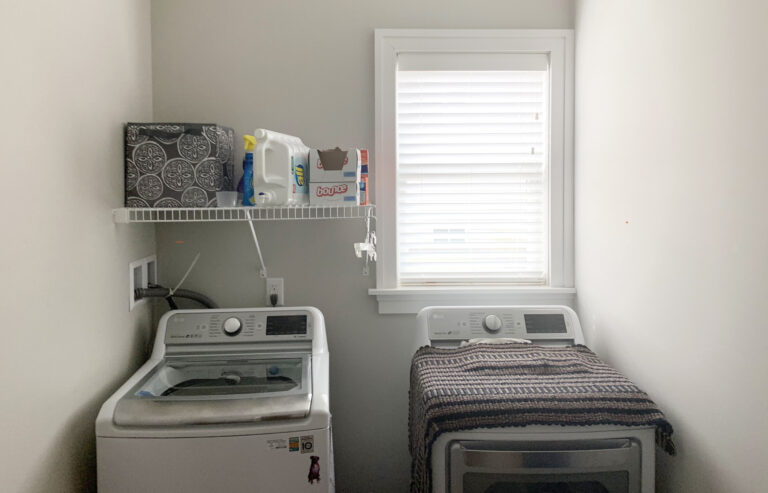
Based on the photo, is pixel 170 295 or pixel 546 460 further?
pixel 170 295

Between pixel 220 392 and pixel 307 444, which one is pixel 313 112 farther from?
pixel 307 444

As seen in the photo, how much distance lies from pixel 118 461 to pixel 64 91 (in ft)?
3.21

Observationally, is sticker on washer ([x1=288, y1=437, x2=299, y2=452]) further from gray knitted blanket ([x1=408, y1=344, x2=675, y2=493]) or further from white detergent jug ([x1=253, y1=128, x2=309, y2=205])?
white detergent jug ([x1=253, y1=128, x2=309, y2=205])

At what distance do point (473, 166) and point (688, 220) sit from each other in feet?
3.33

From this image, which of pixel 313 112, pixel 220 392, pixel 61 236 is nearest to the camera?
pixel 61 236

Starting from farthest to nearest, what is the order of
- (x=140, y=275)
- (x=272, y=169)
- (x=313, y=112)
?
(x=313, y=112), (x=140, y=275), (x=272, y=169)

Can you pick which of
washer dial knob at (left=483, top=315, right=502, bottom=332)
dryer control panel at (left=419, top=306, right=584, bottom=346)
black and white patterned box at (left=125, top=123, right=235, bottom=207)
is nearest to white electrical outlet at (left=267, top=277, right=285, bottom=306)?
black and white patterned box at (left=125, top=123, right=235, bottom=207)

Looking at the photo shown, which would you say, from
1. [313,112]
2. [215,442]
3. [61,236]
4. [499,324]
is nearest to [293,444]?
[215,442]

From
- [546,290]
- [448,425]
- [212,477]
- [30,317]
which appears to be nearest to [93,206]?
[30,317]

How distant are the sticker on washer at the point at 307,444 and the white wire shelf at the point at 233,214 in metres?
0.78

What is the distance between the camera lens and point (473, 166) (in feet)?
8.16

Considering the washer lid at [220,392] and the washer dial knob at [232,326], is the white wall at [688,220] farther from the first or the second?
the washer dial knob at [232,326]

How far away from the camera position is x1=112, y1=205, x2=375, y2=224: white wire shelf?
2043 mm

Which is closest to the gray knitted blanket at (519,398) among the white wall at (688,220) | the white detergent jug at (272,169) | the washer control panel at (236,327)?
Result: the white wall at (688,220)
